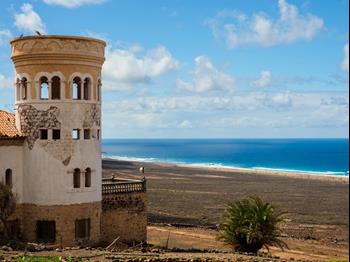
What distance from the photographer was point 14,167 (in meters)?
28.7

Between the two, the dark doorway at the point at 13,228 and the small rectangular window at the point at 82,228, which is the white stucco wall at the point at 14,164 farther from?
the small rectangular window at the point at 82,228

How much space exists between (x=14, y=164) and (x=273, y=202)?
1597 inches

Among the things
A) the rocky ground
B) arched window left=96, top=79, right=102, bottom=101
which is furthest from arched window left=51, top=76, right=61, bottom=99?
the rocky ground

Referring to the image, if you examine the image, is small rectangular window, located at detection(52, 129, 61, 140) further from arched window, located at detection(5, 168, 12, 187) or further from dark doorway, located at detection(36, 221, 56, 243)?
dark doorway, located at detection(36, 221, 56, 243)

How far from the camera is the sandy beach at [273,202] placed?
151ft

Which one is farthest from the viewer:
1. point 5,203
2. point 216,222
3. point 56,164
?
point 216,222

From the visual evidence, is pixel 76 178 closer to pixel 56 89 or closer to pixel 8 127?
pixel 8 127

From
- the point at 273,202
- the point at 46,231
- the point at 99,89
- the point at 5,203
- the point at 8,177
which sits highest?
the point at 99,89

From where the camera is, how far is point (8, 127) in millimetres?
29094

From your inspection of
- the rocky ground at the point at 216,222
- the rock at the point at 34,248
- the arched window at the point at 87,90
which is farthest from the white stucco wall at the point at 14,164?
the rocky ground at the point at 216,222

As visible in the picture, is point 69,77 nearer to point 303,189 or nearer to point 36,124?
point 36,124

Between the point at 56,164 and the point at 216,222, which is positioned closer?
the point at 56,164

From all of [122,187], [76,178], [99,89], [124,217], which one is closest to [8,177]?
[76,178]

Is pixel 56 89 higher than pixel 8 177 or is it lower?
higher
